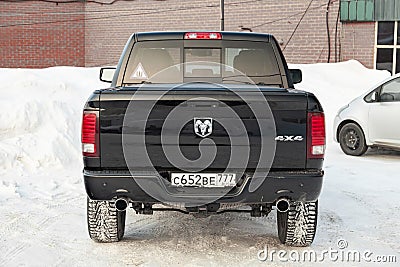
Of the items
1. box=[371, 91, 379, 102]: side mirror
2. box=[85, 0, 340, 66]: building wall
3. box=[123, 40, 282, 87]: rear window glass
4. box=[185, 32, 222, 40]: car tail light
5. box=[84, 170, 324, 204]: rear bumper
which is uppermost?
box=[85, 0, 340, 66]: building wall

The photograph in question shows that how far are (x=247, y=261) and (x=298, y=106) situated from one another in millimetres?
1339

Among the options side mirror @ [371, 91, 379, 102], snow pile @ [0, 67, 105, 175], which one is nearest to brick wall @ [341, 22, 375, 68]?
side mirror @ [371, 91, 379, 102]

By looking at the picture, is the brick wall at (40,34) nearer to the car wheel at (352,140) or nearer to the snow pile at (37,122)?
the snow pile at (37,122)

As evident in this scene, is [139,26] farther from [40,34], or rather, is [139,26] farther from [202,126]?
[202,126]

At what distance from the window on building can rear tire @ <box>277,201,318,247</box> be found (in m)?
11.3

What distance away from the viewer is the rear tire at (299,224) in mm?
4746

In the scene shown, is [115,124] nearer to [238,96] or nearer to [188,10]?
[238,96]

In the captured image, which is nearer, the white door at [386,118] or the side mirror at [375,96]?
the white door at [386,118]

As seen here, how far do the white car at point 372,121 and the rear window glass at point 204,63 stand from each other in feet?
14.8

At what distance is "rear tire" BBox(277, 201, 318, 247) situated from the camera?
4.75 meters

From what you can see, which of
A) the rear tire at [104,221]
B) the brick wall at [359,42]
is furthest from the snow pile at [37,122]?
the brick wall at [359,42]

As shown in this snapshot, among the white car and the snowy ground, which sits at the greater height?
the white car

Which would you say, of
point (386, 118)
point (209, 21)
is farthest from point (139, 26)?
point (386, 118)

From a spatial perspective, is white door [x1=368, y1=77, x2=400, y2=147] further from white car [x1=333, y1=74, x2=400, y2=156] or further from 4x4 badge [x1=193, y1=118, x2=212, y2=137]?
4x4 badge [x1=193, y1=118, x2=212, y2=137]
